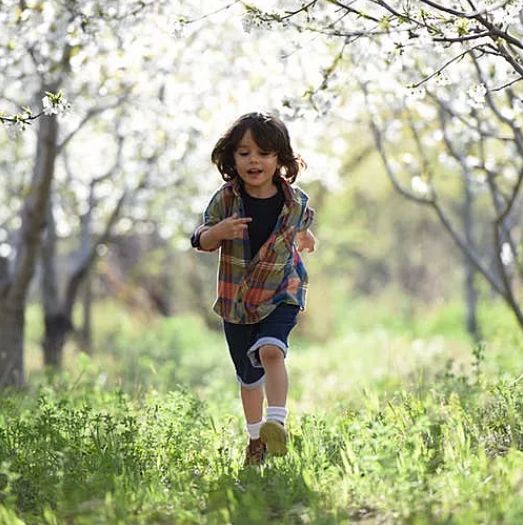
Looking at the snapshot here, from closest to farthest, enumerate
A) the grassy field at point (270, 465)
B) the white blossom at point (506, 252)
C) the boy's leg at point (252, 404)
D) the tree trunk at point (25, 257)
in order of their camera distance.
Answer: the grassy field at point (270, 465)
the boy's leg at point (252, 404)
the white blossom at point (506, 252)
the tree trunk at point (25, 257)

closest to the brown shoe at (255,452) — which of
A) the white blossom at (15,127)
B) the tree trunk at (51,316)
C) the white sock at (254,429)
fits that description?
the white sock at (254,429)

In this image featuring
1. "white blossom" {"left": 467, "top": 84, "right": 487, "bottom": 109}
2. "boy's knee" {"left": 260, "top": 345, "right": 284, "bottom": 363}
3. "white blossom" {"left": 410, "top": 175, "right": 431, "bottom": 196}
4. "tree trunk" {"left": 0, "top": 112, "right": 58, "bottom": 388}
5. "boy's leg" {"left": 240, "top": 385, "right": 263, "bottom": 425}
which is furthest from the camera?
"tree trunk" {"left": 0, "top": 112, "right": 58, "bottom": 388}

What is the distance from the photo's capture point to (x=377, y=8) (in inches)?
221

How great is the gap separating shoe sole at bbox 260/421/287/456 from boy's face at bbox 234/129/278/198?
1075mm

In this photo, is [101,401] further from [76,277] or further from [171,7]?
[76,277]

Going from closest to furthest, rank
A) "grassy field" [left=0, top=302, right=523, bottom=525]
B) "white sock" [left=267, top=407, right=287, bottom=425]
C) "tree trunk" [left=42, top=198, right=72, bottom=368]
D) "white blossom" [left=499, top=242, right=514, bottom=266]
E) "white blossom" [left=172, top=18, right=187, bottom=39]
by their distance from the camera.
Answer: "grassy field" [left=0, top=302, right=523, bottom=525] → "white sock" [left=267, top=407, right=287, bottom=425] → "white blossom" [left=172, top=18, right=187, bottom=39] → "white blossom" [left=499, top=242, right=514, bottom=266] → "tree trunk" [left=42, top=198, right=72, bottom=368]

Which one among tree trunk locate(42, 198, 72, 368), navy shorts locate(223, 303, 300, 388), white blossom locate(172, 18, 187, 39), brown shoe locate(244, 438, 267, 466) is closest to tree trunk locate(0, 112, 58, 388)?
tree trunk locate(42, 198, 72, 368)

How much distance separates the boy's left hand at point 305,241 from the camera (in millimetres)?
4773

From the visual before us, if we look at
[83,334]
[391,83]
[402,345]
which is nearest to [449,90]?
[391,83]

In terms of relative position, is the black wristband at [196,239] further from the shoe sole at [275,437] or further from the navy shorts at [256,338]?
the shoe sole at [275,437]

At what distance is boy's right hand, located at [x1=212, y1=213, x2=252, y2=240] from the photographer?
4406 millimetres

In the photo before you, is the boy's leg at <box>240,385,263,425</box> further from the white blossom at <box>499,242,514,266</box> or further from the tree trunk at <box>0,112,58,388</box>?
the tree trunk at <box>0,112,58,388</box>

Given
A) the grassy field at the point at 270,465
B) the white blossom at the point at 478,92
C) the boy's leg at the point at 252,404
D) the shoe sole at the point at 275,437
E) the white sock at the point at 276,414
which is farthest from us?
the boy's leg at the point at 252,404

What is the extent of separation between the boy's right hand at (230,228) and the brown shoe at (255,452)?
86cm
